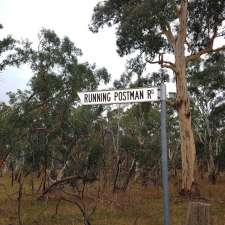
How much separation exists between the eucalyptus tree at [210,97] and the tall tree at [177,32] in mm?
3852

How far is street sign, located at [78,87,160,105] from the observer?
4310 millimetres

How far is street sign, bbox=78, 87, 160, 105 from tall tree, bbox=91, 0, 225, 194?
10.2 m

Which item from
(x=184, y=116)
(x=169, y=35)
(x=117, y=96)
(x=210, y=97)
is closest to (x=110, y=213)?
(x=184, y=116)

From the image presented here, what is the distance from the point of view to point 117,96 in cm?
445

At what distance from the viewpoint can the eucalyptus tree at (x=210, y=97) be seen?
26.5 meters

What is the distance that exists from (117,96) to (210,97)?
Answer: 27636mm

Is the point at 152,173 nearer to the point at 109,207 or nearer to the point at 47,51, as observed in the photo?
the point at 47,51

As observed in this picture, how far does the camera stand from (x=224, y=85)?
1120 inches

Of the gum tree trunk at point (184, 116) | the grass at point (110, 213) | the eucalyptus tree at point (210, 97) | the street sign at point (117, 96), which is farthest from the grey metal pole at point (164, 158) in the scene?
the eucalyptus tree at point (210, 97)

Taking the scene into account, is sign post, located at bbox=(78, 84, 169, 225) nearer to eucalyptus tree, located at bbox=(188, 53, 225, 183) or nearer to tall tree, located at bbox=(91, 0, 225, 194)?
tall tree, located at bbox=(91, 0, 225, 194)

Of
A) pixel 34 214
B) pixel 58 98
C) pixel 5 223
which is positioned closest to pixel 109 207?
pixel 34 214

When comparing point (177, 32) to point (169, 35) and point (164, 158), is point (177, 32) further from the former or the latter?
point (164, 158)

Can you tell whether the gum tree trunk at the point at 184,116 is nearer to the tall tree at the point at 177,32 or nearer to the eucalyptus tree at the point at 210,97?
the tall tree at the point at 177,32

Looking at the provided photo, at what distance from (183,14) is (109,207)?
25.4 ft
